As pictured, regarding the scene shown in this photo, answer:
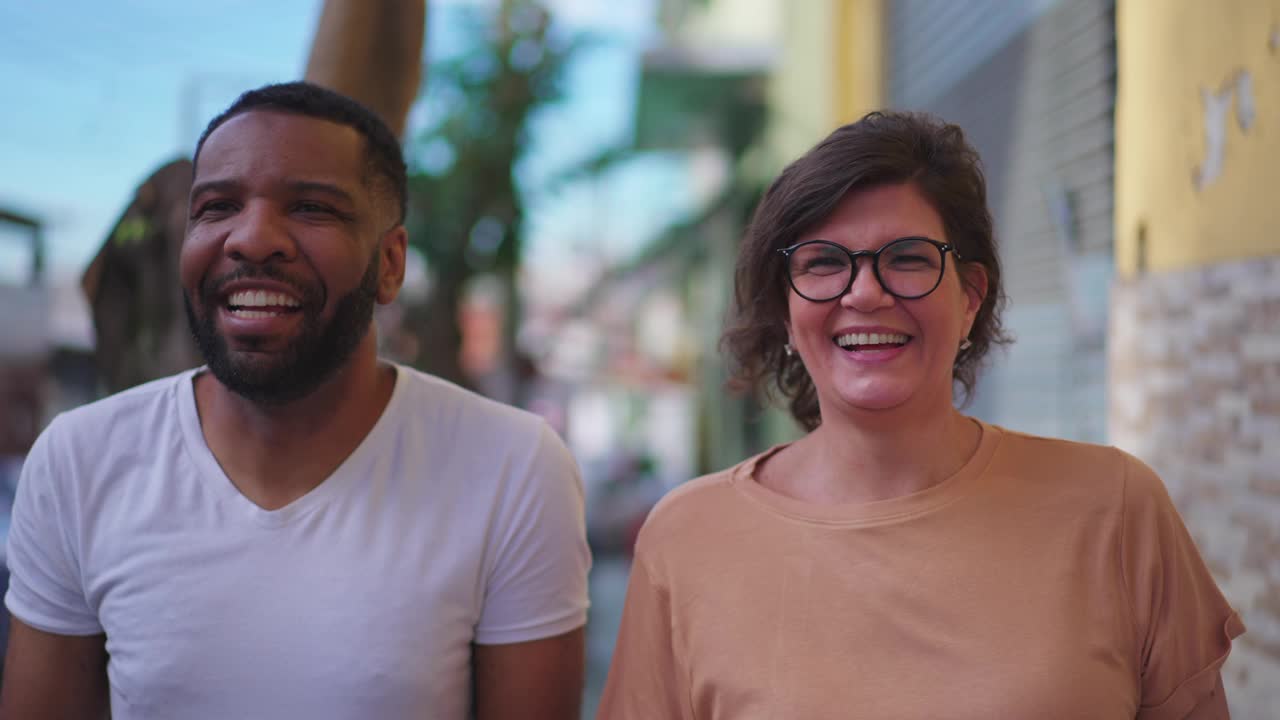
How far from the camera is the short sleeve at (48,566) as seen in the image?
7.57 feet

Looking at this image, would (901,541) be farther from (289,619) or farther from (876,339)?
(289,619)

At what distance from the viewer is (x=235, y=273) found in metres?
2.20

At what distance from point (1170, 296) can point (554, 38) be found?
722cm

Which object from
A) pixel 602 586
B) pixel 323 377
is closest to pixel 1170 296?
pixel 323 377

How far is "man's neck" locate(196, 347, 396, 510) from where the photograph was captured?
231cm

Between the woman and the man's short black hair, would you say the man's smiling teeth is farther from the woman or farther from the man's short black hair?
the man's short black hair

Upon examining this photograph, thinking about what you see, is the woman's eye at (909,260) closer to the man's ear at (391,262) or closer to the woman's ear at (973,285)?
the woman's ear at (973,285)

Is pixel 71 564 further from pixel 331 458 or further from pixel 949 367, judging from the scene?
pixel 949 367

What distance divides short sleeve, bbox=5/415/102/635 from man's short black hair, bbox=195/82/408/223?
71 centimetres

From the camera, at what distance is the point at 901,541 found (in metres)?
1.93

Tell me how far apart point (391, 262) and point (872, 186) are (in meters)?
1.02

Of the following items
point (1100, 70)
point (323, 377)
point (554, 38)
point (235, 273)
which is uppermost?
point (554, 38)

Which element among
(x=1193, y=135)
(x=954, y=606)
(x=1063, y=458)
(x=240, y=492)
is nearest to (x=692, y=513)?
(x=954, y=606)

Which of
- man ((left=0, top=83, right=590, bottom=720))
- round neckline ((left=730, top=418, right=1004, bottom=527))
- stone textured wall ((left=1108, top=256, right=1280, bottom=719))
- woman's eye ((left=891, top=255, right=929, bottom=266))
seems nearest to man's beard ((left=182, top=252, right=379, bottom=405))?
man ((left=0, top=83, right=590, bottom=720))
